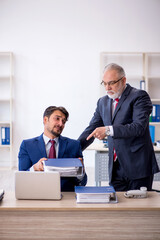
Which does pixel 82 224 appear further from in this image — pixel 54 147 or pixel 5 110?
pixel 5 110

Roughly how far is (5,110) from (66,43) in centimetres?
169

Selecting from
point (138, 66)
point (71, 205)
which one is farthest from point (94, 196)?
point (138, 66)

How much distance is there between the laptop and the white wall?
3.97m

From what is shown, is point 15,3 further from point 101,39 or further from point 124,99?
point 124,99

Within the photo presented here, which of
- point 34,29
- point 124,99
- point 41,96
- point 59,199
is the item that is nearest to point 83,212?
point 59,199

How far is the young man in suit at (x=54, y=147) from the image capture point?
229cm

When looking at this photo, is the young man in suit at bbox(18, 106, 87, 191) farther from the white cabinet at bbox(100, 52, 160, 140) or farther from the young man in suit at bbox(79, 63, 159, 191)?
the white cabinet at bbox(100, 52, 160, 140)

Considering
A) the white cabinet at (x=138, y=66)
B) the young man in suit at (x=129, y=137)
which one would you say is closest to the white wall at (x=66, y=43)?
the white cabinet at (x=138, y=66)

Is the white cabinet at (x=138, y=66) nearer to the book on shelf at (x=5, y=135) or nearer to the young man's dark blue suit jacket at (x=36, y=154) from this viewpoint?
the book on shelf at (x=5, y=135)

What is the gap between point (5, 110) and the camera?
5770 mm

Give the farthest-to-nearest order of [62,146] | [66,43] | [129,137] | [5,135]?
[66,43] < [5,135] < [62,146] < [129,137]

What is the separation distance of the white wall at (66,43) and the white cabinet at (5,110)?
13cm

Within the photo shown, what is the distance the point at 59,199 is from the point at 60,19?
14.6 feet

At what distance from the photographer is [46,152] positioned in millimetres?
2303
